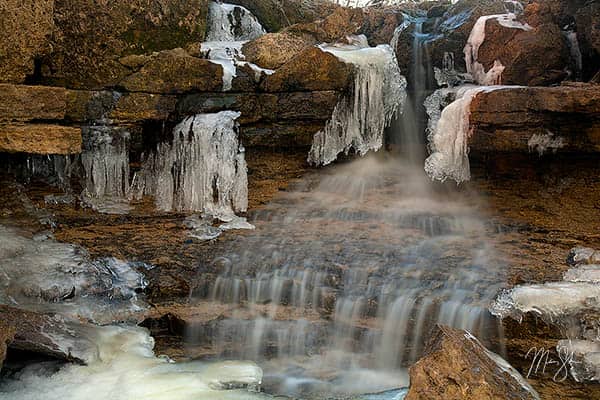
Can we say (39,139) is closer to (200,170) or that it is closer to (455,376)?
(200,170)

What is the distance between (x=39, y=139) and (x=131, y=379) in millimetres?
3537

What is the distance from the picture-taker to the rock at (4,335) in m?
4.20

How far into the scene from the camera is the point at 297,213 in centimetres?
857

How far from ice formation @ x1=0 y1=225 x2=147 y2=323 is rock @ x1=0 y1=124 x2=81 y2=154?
1081 millimetres

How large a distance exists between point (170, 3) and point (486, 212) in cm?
544

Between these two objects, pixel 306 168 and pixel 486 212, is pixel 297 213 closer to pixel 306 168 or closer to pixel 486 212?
pixel 306 168

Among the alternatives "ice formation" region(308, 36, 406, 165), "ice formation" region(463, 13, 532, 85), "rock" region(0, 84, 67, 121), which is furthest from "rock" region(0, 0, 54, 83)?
"ice formation" region(463, 13, 532, 85)

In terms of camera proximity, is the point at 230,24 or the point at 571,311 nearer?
the point at 571,311

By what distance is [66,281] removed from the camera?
6.25 metres

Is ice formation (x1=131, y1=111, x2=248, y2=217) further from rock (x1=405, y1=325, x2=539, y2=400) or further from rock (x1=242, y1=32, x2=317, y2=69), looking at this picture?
rock (x1=405, y1=325, x2=539, y2=400)

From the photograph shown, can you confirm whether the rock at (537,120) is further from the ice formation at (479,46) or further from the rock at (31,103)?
the rock at (31,103)

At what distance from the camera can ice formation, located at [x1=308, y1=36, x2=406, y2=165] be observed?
28.5 feet

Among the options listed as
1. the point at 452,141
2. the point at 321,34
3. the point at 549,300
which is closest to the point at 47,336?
the point at 549,300

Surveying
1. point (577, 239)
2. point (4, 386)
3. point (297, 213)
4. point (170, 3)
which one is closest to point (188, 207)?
point (297, 213)
